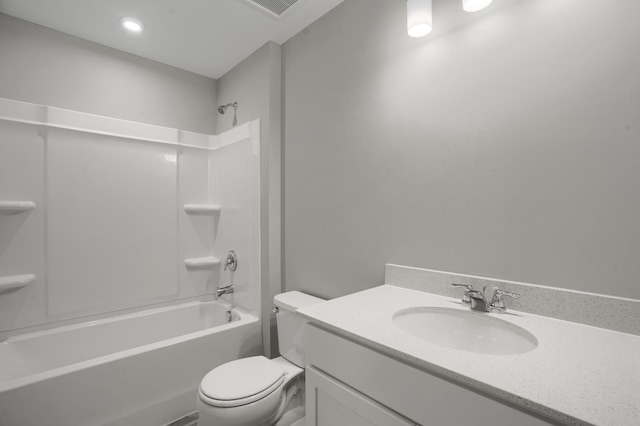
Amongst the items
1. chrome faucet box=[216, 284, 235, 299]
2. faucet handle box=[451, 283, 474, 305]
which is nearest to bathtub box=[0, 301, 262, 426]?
chrome faucet box=[216, 284, 235, 299]

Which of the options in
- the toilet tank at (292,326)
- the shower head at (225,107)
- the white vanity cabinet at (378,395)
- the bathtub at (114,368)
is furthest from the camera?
the shower head at (225,107)

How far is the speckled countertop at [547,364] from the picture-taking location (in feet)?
1.83

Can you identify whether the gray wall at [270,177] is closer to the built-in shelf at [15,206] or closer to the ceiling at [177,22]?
the ceiling at [177,22]

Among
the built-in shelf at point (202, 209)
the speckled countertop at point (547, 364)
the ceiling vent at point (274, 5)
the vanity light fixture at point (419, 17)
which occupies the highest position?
the ceiling vent at point (274, 5)

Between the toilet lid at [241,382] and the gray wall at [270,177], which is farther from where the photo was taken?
the gray wall at [270,177]

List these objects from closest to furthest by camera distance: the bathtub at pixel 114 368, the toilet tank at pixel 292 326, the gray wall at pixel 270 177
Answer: the bathtub at pixel 114 368 → the toilet tank at pixel 292 326 → the gray wall at pixel 270 177

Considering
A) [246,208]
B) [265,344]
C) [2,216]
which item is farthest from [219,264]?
[2,216]

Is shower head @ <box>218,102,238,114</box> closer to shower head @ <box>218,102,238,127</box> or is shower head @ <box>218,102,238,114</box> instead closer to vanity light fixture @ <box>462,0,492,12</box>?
shower head @ <box>218,102,238,127</box>

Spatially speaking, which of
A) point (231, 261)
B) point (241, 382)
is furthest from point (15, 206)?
point (241, 382)

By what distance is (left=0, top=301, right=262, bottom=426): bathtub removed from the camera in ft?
4.44

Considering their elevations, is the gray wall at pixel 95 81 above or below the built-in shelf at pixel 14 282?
above

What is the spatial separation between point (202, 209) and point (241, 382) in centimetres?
157

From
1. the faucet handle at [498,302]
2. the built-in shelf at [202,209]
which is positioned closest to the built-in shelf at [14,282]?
the built-in shelf at [202,209]

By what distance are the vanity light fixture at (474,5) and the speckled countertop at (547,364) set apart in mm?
1184
